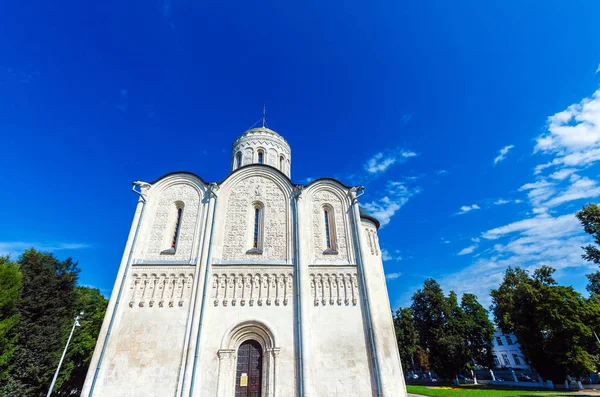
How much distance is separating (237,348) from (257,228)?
5118mm

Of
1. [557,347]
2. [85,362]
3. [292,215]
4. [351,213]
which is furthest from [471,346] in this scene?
[85,362]

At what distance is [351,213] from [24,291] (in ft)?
55.3

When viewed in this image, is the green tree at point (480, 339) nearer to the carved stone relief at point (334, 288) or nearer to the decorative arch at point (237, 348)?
the carved stone relief at point (334, 288)

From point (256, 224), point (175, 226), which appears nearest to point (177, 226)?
point (175, 226)

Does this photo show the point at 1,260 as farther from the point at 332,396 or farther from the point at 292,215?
the point at 332,396

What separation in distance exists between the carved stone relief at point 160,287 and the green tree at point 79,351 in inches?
346

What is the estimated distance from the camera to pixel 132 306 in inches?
394

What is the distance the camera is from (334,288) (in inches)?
441

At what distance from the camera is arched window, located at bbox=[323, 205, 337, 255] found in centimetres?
1232

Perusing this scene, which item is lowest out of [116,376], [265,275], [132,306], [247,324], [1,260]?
[116,376]

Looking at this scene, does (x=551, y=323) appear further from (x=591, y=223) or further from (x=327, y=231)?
(x=327, y=231)

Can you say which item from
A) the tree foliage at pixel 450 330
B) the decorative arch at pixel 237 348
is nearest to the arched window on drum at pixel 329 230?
the decorative arch at pixel 237 348

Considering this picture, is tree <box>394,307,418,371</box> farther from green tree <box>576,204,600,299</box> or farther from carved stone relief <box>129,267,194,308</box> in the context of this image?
carved stone relief <box>129,267,194,308</box>

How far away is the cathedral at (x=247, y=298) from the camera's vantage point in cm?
918
